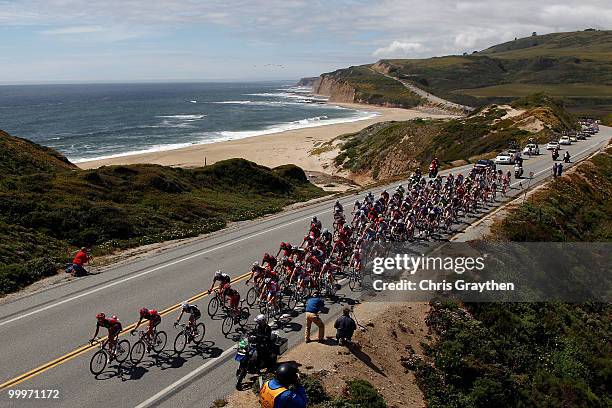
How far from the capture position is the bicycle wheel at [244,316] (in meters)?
16.3

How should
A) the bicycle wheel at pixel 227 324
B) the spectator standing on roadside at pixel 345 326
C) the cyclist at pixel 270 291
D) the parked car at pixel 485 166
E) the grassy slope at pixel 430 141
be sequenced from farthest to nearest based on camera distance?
the grassy slope at pixel 430 141 < the parked car at pixel 485 166 < the cyclist at pixel 270 291 < the bicycle wheel at pixel 227 324 < the spectator standing on roadside at pixel 345 326

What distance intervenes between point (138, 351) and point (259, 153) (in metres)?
74.0

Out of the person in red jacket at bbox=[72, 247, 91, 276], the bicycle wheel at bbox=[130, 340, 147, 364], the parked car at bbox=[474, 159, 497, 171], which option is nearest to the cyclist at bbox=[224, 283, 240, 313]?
the bicycle wheel at bbox=[130, 340, 147, 364]

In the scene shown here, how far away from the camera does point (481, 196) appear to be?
3127 centimetres

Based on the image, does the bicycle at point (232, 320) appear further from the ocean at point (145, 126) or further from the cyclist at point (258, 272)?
the ocean at point (145, 126)

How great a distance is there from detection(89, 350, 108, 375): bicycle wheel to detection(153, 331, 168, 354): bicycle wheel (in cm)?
134

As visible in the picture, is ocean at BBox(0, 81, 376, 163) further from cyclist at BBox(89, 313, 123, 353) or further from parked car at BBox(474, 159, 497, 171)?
cyclist at BBox(89, 313, 123, 353)

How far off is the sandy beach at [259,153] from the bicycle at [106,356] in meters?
59.7

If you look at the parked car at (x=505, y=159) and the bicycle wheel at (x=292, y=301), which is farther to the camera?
the parked car at (x=505, y=159)

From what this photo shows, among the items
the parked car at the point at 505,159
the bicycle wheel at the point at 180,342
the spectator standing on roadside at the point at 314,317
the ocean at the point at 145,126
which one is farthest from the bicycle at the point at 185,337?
the ocean at the point at 145,126

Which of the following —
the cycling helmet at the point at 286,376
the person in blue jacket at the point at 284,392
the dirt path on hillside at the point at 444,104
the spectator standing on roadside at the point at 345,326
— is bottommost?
the spectator standing on roadside at the point at 345,326

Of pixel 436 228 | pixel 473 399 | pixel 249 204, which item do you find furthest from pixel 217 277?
pixel 249 204

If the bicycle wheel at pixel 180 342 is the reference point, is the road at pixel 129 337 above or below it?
below

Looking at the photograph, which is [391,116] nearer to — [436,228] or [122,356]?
[436,228]
